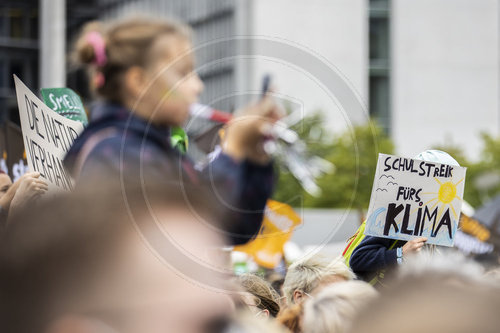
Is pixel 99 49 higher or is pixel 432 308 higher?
pixel 99 49

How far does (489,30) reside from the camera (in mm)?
50531

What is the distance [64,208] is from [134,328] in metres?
0.21

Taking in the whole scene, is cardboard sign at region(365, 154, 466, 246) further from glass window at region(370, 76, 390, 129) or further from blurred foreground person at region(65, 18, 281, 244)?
glass window at region(370, 76, 390, 129)

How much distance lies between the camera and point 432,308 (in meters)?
1.29

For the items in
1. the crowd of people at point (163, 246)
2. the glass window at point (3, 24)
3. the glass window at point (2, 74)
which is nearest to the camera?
the crowd of people at point (163, 246)

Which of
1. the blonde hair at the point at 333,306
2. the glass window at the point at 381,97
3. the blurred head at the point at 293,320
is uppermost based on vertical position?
the blonde hair at the point at 333,306

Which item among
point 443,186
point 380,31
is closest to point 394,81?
point 380,31

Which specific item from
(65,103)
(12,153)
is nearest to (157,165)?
(65,103)

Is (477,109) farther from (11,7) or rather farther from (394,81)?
(11,7)

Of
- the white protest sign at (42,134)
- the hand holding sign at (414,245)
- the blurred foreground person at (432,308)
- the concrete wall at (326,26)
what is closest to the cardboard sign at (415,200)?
the hand holding sign at (414,245)

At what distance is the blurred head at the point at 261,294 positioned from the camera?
3.85 meters

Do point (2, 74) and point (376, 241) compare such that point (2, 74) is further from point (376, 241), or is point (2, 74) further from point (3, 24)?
point (376, 241)

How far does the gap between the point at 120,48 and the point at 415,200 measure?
1.64 m

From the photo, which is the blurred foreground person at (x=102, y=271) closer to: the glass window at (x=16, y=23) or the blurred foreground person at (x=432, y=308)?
the blurred foreground person at (x=432, y=308)
